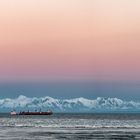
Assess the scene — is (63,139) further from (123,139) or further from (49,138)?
(123,139)

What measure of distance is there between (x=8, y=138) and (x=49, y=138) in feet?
18.6

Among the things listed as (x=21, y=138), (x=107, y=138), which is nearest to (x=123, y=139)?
(x=107, y=138)

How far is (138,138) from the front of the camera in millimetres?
78750

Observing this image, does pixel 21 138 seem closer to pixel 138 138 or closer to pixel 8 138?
pixel 8 138

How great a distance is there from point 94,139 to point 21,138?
9.78 m

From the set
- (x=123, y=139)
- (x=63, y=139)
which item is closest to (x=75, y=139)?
(x=63, y=139)

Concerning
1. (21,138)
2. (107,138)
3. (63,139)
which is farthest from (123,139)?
(21,138)

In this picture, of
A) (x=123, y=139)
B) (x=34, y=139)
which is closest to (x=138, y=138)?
(x=123, y=139)

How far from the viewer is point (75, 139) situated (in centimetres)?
7569

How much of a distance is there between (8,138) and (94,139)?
1136 centimetres

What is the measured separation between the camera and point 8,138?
7644 centimetres

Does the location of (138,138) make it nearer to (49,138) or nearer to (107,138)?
(107,138)

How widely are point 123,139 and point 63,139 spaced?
806cm

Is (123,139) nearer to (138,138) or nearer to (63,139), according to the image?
(138,138)
